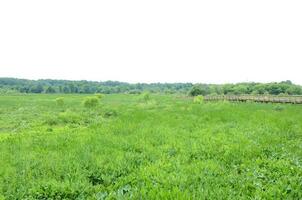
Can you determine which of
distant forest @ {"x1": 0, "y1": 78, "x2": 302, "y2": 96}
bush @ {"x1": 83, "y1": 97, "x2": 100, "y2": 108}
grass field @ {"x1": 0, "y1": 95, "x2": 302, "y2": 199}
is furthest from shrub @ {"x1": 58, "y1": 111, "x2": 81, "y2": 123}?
distant forest @ {"x1": 0, "y1": 78, "x2": 302, "y2": 96}

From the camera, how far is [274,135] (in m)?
15.6

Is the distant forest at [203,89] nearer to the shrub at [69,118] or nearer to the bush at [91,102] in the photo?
the bush at [91,102]

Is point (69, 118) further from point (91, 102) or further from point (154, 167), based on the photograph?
point (91, 102)

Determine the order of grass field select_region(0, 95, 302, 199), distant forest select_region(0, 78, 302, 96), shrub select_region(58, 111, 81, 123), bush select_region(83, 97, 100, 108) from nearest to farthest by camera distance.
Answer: grass field select_region(0, 95, 302, 199)
shrub select_region(58, 111, 81, 123)
bush select_region(83, 97, 100, 108)
distant forest select_region(0, 78, 302, 96)

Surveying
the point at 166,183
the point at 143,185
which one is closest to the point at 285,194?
the point at 166,183

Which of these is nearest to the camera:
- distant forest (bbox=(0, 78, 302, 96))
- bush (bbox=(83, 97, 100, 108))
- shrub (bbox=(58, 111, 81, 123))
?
shrub (bbox=(58, 111, 81, 123))

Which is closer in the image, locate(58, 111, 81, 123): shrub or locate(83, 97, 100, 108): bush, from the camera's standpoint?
locate(58, 111, 81, 123): shrub

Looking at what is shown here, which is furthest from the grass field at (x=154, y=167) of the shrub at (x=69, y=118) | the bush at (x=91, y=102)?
the bush at (x=91, y=102)

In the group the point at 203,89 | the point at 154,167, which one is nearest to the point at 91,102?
the point at 154,167

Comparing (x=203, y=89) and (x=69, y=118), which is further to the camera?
(x=203, y=89)

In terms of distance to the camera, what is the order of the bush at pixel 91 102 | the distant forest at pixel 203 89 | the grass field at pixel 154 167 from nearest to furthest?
the grass field at pixel 154 167 → the bush at pixel 91 102 → the distant forest at pixel 203 89

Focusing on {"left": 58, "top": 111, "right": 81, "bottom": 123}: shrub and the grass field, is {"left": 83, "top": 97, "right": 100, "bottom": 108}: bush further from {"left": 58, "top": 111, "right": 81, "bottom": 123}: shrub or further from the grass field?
the grass field

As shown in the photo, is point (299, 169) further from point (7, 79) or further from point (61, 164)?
point (7, 79)

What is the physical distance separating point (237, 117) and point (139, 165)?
15543mm
